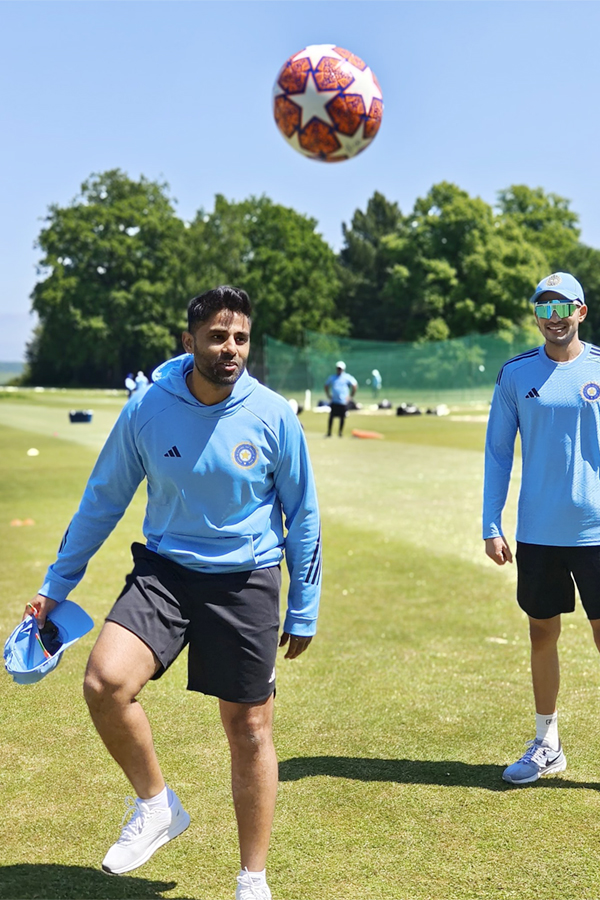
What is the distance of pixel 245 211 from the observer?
262ft

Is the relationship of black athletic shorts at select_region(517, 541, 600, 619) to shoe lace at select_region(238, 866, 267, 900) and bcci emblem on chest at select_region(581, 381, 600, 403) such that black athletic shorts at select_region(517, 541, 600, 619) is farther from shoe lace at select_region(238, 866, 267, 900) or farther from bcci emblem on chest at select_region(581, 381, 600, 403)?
shoe lace at select_region(238, 866, 267, 900)

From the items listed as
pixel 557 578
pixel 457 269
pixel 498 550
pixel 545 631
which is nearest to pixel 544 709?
pixel 545 631

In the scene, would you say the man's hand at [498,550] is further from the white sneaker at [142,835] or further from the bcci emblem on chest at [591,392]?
the white sneaker at [142,835]

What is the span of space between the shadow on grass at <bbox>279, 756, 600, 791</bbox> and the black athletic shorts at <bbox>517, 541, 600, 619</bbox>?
2.62 feet

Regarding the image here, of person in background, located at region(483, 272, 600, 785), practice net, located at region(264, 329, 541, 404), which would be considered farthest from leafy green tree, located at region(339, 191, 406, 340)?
person in background, located at region(483, 272, 600, 785)

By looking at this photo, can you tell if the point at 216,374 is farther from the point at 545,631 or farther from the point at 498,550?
the point at 545,631

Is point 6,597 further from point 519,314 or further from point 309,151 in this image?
point 519,314

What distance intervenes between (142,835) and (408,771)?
1643 mm

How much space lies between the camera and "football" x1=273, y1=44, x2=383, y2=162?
1009 cm

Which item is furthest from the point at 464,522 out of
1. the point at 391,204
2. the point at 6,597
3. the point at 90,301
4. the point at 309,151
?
the point at 391,204

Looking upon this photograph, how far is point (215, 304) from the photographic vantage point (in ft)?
11.2

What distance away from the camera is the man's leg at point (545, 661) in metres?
4.59

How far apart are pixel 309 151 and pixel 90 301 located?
69.9m

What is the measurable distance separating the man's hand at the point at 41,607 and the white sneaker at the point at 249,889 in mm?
1181
